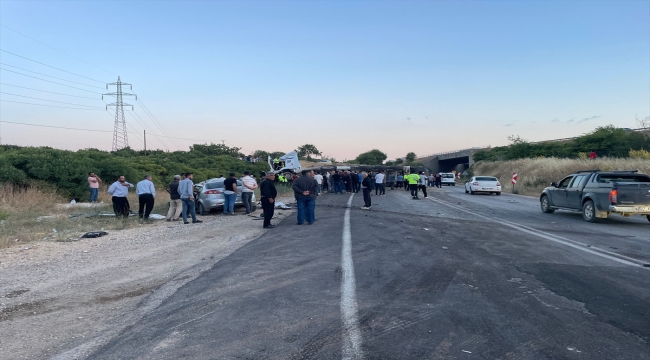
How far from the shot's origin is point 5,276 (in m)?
8.48

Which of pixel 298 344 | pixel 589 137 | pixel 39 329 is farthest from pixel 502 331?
pixel 589 137

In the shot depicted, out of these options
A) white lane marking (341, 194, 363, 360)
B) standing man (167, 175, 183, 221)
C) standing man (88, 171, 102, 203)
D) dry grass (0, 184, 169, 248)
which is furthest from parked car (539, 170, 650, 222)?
standing man (88, 171, 102, 203)

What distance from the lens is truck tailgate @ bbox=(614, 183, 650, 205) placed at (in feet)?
48.4

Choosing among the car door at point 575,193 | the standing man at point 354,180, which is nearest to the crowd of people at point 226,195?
the car door at point 575,193

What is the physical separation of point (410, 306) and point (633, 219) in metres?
14.2

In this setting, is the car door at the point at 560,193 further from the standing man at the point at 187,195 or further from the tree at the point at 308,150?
the tree at the point at 308,150

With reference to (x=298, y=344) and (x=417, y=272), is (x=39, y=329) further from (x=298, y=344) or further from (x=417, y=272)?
(x=417, y=272)

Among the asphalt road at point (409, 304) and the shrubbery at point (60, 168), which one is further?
the shrubbery at point (60, 168)

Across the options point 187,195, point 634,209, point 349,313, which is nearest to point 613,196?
point 634,209

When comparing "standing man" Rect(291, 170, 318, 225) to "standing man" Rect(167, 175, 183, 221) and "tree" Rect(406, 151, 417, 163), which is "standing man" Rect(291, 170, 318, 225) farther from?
Answer: "tree" Rect(406, 151, 417, 163)

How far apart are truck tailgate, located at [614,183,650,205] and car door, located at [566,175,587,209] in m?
1.70

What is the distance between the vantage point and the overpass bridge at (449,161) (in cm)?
10056

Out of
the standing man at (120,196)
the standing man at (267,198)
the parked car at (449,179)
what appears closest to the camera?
the standing man at (267,198)

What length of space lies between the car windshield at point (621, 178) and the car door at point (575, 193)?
0.74 meters
